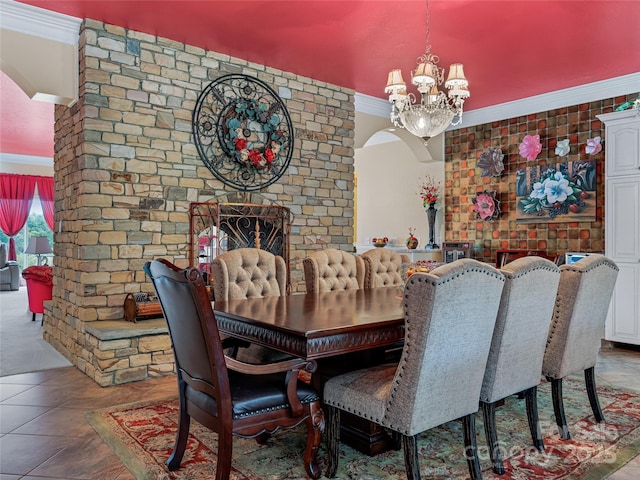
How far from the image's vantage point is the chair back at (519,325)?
2205mm

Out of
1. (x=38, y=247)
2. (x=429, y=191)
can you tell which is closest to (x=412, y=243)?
(x=429, y=191)

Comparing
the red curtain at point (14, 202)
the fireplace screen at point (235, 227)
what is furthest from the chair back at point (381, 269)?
the red curtain at point (14, 202)

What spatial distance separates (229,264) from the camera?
3125 mm

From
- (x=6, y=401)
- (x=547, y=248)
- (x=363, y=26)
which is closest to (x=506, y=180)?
(x=547, y=248)

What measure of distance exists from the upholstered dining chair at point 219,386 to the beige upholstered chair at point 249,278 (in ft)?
2.21

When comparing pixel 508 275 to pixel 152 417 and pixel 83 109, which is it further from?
pixel 83 109

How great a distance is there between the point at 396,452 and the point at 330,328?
35.9 inches

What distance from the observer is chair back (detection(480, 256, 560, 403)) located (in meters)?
2.21

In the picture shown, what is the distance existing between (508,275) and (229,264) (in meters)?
1.71

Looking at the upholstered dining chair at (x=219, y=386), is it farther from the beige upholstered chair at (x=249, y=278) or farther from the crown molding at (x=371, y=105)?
the crown molding at (x=371, y=105)

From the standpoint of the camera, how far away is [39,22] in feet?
12.6

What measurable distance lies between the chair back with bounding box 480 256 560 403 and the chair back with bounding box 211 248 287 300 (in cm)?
156

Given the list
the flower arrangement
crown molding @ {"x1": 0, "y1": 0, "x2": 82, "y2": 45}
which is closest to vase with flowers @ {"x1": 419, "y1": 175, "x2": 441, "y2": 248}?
the flower arrangement

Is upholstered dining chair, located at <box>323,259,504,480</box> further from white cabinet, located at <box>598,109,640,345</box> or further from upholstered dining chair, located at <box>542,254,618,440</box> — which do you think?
white cabinet, located at <box>598,109,640,345</box>
